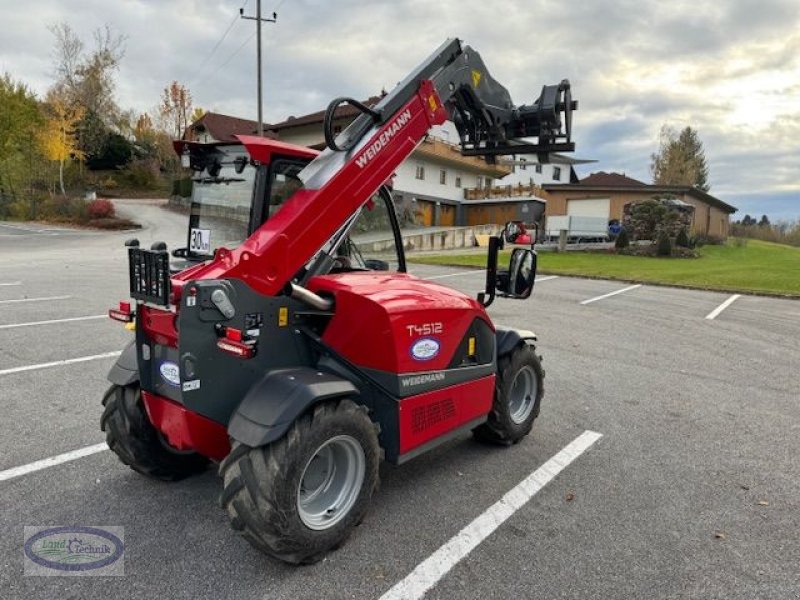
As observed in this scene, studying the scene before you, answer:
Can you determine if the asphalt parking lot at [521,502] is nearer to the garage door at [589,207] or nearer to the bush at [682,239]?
the bush at [682,239]

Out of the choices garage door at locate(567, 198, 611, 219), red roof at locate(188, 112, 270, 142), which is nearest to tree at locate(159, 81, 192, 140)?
→ red roof at locate(188, 112, 270, 142)

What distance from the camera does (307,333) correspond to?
3172 mm

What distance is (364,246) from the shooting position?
3994mm

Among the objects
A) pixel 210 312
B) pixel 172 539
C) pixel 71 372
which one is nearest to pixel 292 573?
pixel 172 539

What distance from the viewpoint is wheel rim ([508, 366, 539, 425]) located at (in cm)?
456

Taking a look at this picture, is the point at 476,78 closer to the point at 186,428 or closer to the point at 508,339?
the point at 508,339

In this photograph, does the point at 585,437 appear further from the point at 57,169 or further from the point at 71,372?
the point at 57,169

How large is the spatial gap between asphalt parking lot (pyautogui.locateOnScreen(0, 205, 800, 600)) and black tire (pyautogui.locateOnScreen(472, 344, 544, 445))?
0.13 m

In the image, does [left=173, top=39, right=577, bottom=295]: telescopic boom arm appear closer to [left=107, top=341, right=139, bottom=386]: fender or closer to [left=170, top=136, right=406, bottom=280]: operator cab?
[left=170, top=136, right=406, bottom=280]: operator cab

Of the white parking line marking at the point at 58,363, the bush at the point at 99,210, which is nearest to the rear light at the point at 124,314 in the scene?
the white parking line marking at the point at 58,363

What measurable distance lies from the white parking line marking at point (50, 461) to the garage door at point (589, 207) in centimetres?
3436

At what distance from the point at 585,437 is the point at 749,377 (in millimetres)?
3601

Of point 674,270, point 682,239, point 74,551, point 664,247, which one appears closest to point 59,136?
point 674,270

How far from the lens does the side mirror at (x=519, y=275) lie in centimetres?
403
